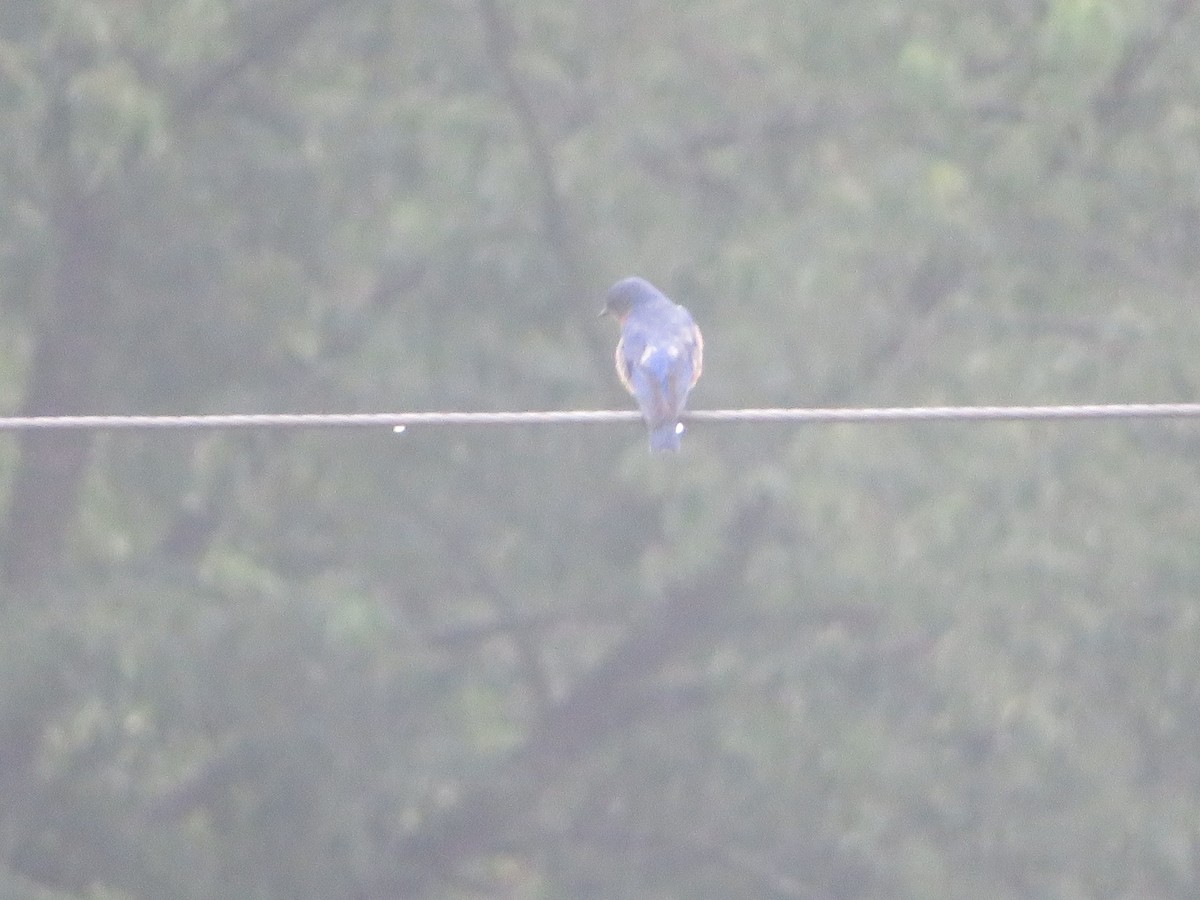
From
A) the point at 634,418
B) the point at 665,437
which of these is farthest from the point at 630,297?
the point at 634,418

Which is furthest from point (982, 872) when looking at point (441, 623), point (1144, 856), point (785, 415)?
point (785, 415)

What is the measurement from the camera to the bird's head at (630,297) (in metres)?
8.31

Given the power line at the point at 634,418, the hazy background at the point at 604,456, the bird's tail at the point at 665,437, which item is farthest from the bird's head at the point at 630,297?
the power line at the point at 634,418

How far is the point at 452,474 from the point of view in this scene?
11.9 metres

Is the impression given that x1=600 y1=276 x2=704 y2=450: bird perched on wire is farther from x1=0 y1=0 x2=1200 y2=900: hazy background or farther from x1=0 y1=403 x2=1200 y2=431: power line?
x1=0 y1=0 x2=1200 y2=900: hazy background

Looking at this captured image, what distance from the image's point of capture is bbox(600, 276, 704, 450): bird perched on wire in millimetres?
6867

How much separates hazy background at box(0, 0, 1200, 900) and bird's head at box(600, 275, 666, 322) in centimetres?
161

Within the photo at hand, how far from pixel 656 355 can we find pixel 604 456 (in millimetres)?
4147

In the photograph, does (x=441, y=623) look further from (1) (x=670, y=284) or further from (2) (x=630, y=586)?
(1) (x=670, y=284)

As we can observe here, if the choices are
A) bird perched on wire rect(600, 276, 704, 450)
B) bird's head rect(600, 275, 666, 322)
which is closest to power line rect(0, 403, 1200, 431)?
bird perched on wire rect(600, 276, 704, 450)

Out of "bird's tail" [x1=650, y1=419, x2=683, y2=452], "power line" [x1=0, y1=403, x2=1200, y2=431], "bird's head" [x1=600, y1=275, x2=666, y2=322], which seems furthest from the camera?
"bird's head" [x1=600, y1=275, x2=666, y2=322]

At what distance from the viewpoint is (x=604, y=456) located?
11.5 meters

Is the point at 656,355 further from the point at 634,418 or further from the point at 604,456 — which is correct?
the point at 604,456

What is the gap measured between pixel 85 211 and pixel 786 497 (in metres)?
2.90
